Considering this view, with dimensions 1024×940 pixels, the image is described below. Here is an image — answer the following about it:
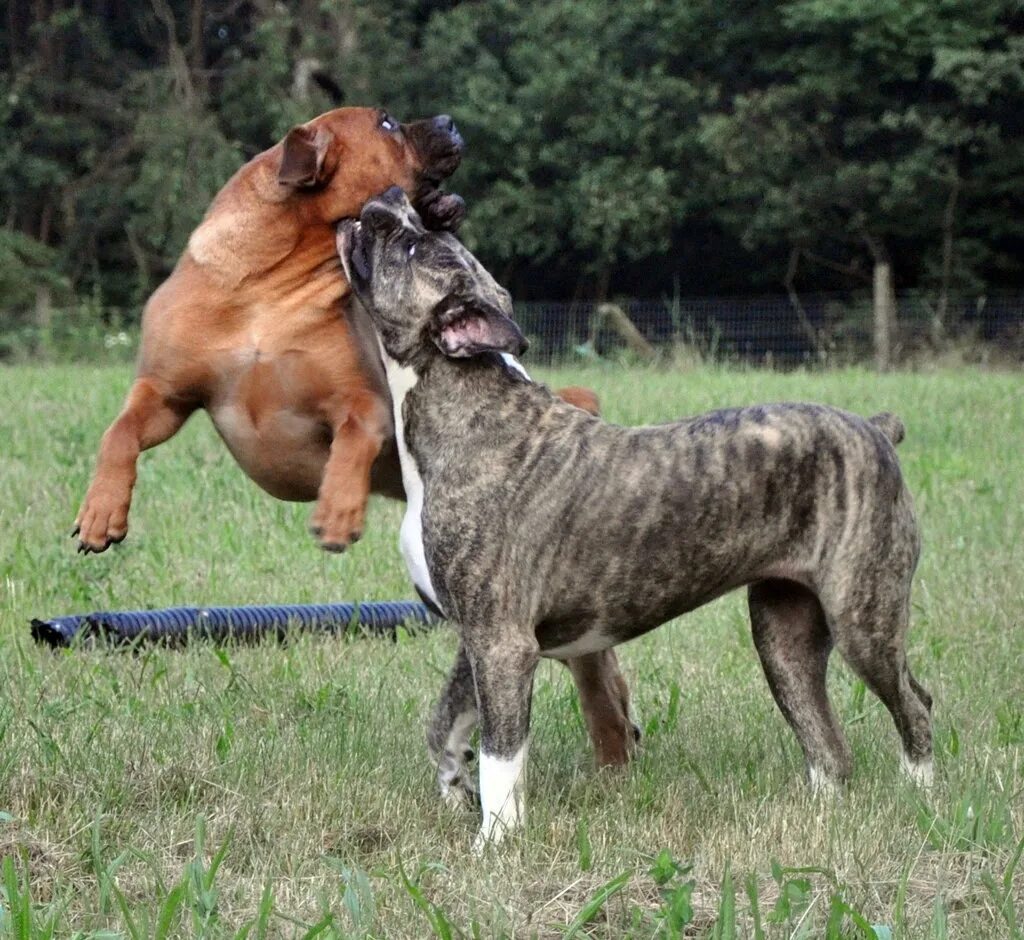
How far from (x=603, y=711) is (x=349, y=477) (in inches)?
43.1

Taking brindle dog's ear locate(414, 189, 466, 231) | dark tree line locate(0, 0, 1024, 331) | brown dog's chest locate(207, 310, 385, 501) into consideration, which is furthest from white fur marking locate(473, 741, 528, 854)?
dark tree line locate(0, 0, 1024, 331)

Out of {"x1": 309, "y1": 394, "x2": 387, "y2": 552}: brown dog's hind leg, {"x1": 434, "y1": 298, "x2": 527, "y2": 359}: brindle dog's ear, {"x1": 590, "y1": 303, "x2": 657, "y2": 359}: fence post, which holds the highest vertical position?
{"x1": 434, "y1": 298, "x2": 527, "y2": 359}: brindle dog's ear

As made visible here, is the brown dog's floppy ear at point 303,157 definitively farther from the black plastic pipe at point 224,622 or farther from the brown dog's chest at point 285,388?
the black plastic pipe at point 224,622

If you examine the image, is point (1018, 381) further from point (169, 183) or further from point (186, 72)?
point (186, 72)

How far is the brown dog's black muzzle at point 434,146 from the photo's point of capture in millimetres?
5316

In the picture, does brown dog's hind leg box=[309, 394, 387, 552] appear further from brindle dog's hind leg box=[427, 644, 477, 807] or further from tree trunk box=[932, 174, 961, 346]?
tree trunk box=[932, 174, 961, 346]

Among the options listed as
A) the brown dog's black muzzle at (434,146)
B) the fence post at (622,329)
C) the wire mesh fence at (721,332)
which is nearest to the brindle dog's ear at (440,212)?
the brown dog's black muzzle at (434,146)

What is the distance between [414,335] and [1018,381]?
1419 centimetres

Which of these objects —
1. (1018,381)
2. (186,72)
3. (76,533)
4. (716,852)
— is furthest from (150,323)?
(186,72)

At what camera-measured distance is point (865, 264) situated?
111 feet

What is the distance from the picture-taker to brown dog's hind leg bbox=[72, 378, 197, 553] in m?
4.75

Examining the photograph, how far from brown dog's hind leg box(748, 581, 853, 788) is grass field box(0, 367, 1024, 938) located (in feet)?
0.43

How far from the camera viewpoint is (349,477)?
4.75 meters

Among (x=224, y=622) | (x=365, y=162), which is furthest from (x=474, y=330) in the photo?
(x=224, y=622)
